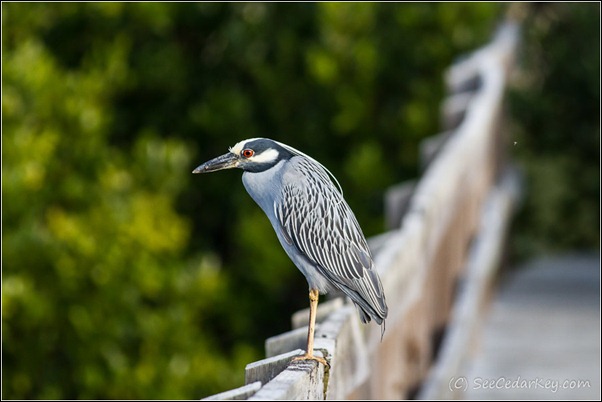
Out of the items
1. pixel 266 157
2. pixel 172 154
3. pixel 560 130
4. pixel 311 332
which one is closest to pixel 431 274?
pixel 172 154

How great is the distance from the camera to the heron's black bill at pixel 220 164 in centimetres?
373

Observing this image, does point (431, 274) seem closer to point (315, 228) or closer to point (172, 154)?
point (172, 154)

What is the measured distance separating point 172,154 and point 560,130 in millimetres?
5307

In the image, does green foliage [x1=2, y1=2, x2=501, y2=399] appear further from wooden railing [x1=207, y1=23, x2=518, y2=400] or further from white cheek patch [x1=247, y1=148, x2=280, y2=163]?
white cheek patch [x1=247, y1=148, x2=280, y2=163]

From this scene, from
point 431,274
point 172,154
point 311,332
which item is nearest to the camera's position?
point 311,332

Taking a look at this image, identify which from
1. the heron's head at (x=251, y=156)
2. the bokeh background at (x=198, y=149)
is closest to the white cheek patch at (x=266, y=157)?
the heron's head at (x=251, y=156)

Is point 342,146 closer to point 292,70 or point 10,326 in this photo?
point 292,70

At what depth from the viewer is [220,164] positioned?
148 inches

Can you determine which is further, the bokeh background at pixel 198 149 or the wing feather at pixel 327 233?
the bokeh background at pixel 198 149

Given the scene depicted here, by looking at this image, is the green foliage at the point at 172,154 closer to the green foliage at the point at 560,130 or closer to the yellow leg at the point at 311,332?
the green foliage at the point at 560,130

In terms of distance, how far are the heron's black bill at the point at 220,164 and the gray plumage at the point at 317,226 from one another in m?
0.09

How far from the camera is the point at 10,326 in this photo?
8.34 meters

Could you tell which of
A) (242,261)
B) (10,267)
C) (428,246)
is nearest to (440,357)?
(428,246)

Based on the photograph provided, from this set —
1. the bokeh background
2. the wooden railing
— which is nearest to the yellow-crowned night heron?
the wooden railing
